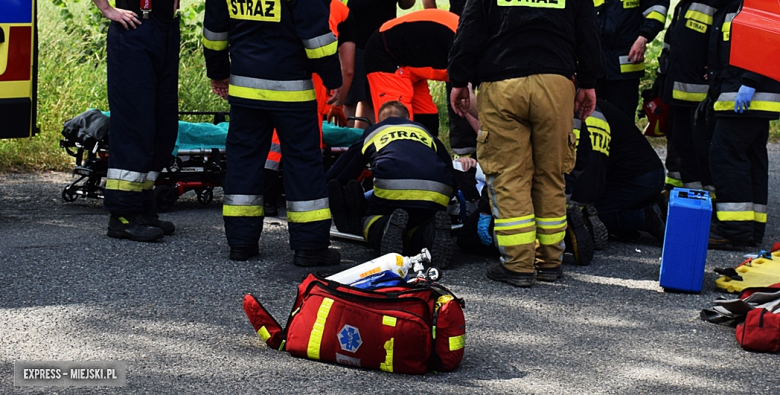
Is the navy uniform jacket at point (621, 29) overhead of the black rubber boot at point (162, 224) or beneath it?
overhead

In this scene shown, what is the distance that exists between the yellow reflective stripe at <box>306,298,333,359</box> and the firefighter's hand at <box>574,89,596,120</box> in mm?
2273

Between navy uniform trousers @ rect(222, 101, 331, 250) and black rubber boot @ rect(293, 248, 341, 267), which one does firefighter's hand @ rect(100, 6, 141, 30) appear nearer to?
navy uniform trousers @ rect(222, 101, 331, 250)

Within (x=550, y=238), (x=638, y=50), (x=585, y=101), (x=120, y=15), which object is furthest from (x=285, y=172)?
(x=638, y=50)

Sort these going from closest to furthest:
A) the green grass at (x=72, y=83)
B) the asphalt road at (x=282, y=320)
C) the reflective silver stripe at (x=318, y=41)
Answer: the asphalt road at (x=282, y=320) → the reflective silver stripe at (x=318, y=41) → the green grass at (x=72, y=83)

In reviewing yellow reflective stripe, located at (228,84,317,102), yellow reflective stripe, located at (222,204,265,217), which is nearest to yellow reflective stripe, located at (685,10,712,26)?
yellow reflective stripe, located at (228,84,317,102)

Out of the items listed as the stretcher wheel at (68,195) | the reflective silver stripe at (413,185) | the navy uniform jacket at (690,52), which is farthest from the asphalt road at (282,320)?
the navy uniform jacket at (690,52)

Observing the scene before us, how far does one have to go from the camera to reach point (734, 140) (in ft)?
20.4

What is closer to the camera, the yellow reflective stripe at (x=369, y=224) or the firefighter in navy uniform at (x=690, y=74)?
the yellow reflective stripe at (x=369, y=224)

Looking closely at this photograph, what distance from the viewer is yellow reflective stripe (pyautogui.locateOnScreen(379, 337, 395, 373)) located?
140 inches

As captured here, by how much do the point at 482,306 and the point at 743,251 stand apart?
2467 millimetres

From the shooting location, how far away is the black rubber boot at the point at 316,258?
5.28m

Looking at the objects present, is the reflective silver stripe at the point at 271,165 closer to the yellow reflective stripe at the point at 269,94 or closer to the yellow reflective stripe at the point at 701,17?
the yellow reflective stripe at the point at 269,94

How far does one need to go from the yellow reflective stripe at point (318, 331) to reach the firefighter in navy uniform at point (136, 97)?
228cm

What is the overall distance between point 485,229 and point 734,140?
188 cm
